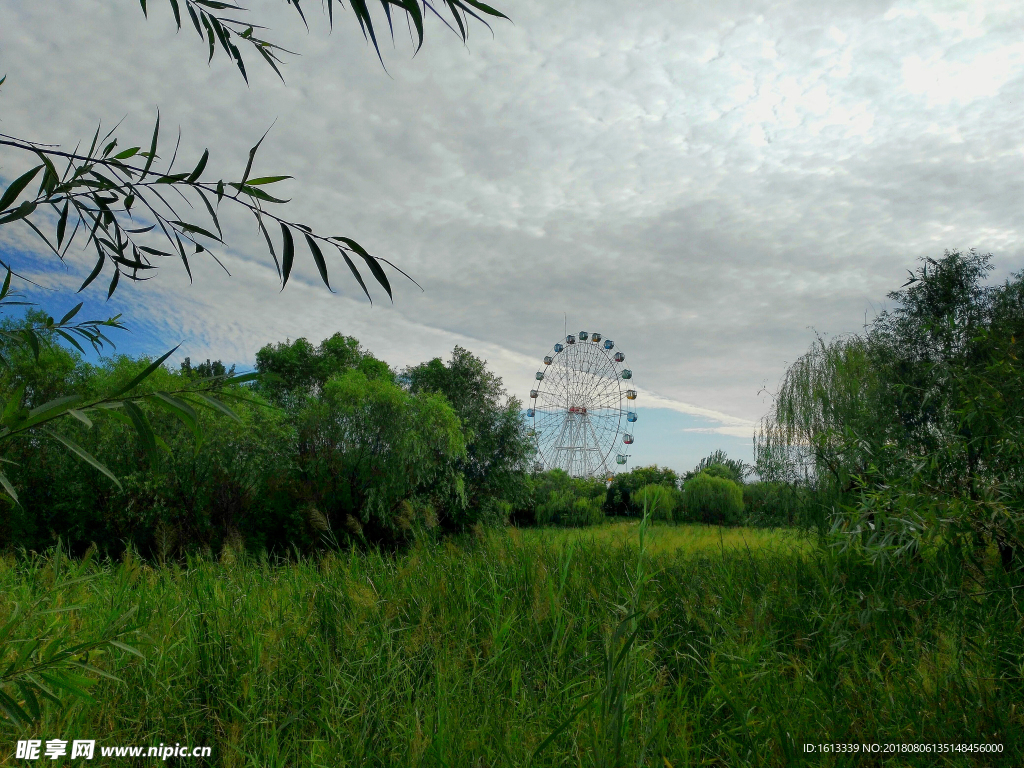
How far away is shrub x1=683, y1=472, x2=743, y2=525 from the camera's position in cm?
1397

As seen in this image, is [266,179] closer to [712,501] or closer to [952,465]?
[952,465]

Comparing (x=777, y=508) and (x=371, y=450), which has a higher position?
(x=371, y=450)

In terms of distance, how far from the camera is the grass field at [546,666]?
1.93 metres

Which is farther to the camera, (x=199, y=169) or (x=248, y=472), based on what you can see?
(x=248, y=472)

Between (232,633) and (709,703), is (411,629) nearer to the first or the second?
(232,633)

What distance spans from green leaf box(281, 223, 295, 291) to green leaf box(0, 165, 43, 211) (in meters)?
0.53

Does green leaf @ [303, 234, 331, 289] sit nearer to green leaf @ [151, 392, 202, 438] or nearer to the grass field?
green leaf @ [151, 392, 202, 438]

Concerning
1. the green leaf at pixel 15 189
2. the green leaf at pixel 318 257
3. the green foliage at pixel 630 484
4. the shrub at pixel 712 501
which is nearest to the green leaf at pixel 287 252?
the green leaf at pixel 318 257

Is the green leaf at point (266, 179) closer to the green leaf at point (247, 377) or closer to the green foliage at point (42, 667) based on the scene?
the green leaf at point (247, 377)

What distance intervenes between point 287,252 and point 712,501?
1412 cm

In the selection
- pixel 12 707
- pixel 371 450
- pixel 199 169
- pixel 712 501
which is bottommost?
pixel 12 707

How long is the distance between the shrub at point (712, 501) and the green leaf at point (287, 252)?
13.9m

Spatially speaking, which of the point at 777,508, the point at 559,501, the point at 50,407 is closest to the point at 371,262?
the point at 50,407

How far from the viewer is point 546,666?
8.86ft
